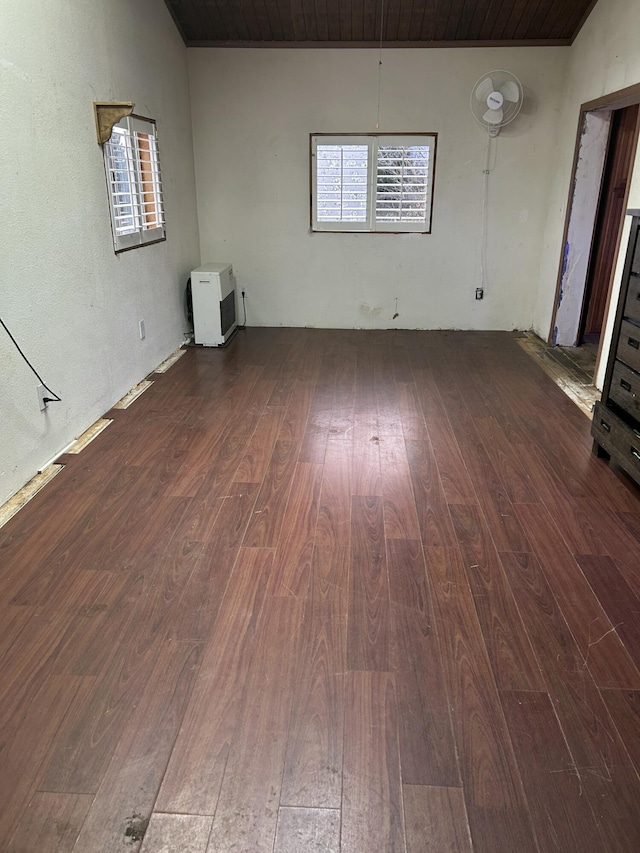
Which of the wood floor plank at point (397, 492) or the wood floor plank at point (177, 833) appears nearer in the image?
the wood floor plank at point (177, 833)

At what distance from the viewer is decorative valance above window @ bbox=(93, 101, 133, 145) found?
3.53 meters

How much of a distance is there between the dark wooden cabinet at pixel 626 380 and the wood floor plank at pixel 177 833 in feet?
7.62

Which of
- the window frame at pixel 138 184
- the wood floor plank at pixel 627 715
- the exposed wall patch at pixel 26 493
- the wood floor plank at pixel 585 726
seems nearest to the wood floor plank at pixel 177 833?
the wood floor plank at pixel 585 726

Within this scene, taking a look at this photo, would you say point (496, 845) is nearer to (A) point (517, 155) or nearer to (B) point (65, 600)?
(B) point (65, 600)

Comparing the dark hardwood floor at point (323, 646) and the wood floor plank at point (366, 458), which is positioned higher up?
the wood floor plank at point (366, 458)

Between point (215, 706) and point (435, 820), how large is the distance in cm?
66

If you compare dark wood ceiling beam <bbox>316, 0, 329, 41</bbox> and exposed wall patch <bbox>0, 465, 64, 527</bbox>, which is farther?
dark wood ceiling beam <bbox>316, 0, 329, 41</bbox>

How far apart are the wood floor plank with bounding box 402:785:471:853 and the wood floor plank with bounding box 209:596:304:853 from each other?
321 millimetres

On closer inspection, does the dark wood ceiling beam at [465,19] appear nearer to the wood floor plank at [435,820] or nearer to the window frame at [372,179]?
the window frame at [372,179]

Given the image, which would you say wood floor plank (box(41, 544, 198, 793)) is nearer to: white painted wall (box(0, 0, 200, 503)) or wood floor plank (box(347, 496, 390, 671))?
wood floor plank (box(347, 496, 390, 671))

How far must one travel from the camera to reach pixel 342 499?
286cm

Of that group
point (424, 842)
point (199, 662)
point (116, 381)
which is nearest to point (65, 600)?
point (199, 662)

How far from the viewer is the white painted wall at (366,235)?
17.7 feet

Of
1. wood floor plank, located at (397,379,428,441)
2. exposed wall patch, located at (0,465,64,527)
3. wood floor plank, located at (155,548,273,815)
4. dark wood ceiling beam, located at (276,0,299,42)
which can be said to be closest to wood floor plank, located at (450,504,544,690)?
wood floor plank, located at (155,548,273,815)
